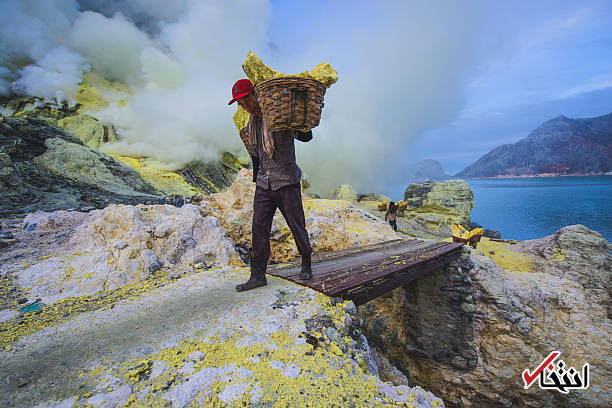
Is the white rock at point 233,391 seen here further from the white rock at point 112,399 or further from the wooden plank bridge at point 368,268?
the wooden plank bridge at point 368,268

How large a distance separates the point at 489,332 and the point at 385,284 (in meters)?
3.57

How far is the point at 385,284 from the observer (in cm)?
318

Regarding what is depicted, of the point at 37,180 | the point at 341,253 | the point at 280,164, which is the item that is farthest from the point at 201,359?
the point at 37,180

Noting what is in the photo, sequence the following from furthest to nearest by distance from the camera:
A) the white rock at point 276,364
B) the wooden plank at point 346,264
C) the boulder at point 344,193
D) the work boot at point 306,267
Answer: the boulder at point 344,193 < the wooden plank at point 346,264 < the work boot at point 306,267 < the white rock at point 276,364

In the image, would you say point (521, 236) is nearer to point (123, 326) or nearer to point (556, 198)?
point (556, 198)

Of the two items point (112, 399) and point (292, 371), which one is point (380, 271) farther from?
point (112, 399)

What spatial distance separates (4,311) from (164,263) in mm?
1391

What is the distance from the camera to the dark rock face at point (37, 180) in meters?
4.55

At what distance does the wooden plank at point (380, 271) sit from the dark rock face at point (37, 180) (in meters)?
4.95

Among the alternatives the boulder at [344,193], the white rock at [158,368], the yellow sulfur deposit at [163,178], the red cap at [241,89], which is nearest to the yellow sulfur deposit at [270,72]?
the red cap at [241,89]

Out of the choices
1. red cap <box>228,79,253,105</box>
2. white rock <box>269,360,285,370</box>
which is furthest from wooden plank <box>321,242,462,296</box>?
red cap <box>228,79,253,105</box>

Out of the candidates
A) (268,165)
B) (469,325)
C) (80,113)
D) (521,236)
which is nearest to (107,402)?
(268,165)

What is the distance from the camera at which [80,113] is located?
1180cm

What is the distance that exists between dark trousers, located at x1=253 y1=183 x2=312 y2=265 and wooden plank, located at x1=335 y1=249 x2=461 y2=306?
0.73 metres
